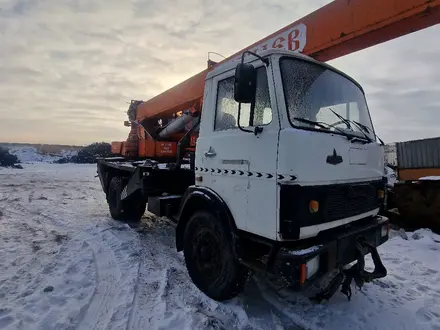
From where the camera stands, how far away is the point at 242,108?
3.28 m

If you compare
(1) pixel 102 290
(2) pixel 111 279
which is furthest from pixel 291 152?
(2) pixel 111 279

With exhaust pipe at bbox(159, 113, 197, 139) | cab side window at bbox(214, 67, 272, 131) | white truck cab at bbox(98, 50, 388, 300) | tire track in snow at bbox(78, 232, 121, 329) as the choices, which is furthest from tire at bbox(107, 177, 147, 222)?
cab side window at bbox(214, 67, 272, 131)

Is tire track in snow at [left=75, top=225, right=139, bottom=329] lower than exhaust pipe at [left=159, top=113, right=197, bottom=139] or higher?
lower

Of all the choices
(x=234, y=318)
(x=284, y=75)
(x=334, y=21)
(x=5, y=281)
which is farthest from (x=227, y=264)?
(x=334, y=21)

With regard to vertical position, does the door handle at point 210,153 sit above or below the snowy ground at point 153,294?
above

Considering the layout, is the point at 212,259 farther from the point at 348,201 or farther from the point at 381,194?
the point at 381,194

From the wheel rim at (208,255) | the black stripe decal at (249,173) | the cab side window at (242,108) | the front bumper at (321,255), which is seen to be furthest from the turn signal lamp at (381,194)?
the wheel rim at (208,255)

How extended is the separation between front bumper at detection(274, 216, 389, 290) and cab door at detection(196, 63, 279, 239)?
260 millimetres

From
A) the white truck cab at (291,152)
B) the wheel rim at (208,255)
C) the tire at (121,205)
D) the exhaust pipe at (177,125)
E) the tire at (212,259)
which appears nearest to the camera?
the white truck cab at (291,152)

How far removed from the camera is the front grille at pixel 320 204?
2.74m

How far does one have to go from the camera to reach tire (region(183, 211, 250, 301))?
11.0 ft

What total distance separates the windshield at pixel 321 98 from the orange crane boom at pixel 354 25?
1.52ft

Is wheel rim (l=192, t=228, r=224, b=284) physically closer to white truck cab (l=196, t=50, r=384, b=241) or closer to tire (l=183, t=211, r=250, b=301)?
tire (l=183, t=211, r=250, b=301)

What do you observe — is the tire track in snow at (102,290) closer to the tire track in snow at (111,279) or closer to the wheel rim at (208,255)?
the tire track in snow at (111,279)
